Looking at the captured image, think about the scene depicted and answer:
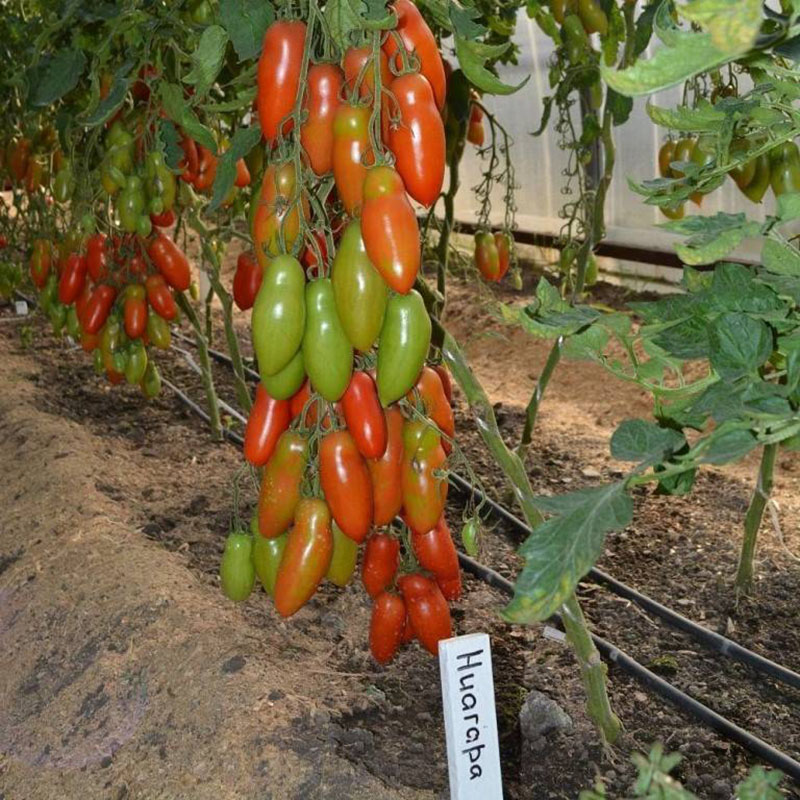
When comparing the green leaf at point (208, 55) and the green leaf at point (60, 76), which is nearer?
the green leaf at point (208, 55)

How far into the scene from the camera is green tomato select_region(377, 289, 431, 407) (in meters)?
1.17

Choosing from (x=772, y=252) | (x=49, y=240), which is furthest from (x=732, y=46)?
(x=49, y=240)

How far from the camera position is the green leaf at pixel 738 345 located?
0.75 metres

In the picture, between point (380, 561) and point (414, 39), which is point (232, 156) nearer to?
point (414, 39)

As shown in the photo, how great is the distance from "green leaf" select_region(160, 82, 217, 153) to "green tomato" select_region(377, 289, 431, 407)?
435 mm

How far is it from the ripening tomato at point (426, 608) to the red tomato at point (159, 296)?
4.26 ft

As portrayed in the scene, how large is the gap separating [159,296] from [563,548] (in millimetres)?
2030

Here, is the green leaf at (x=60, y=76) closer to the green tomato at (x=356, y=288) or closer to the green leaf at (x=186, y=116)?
the green leaf at (x=186, y=116)

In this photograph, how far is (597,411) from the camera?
355cm

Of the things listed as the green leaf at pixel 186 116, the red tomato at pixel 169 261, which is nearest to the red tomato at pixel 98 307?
the red tomato at pixel 169 261

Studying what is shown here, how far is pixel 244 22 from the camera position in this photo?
125cm

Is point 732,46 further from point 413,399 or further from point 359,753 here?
point 359,753

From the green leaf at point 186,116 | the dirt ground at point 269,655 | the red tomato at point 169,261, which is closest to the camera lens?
the green leaf at point 186,116

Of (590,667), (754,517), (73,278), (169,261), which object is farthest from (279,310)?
(73,278)
